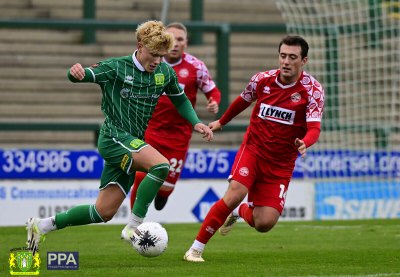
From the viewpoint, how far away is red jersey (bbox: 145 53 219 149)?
39.8ft

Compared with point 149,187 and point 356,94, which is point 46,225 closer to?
point 149,187

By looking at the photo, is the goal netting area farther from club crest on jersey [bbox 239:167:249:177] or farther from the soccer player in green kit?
the soccer player in green kit

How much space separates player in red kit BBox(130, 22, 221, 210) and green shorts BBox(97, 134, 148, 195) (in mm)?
2836

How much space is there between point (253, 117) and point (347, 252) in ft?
5.46

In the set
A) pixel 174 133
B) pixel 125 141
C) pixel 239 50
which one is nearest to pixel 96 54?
pixel 239 50

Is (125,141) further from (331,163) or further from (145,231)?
(331,163)

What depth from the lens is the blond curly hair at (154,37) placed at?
29.8ft

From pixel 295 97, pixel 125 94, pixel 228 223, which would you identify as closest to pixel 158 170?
pixel 125 94

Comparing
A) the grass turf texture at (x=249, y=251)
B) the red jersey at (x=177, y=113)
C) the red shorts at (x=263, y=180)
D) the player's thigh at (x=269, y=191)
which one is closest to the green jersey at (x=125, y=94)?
the red shorts at (x=263, y=180)

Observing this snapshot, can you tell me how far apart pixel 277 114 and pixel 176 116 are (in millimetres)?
2519

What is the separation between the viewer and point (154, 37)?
907 centimetres

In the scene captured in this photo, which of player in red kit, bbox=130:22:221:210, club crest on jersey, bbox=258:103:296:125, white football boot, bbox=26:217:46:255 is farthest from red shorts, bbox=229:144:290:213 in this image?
player in red kit, bbox=130:22:221:210

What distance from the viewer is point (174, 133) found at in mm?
12250

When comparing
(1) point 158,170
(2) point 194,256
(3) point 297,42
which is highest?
(3) point 297,42
